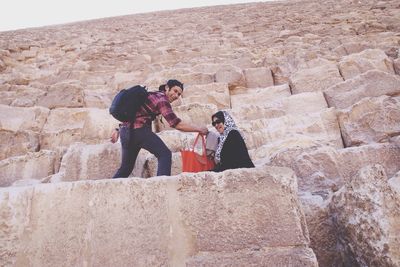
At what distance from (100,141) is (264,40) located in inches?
162

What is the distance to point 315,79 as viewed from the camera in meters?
4.38

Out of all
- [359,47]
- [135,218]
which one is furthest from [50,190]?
[359,47]

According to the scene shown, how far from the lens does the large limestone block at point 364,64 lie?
432 centimetres

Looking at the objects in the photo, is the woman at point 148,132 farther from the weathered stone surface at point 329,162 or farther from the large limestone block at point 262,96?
the large limestone block at point 262,96

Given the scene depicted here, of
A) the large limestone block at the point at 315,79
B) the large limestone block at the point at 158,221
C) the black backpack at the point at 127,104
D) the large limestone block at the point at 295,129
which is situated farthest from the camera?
the large limestone block at the point at 315,79

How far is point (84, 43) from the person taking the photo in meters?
7.94

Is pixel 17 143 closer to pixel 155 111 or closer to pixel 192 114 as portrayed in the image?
pixel 192 114

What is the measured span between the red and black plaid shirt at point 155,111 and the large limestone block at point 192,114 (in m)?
1.10

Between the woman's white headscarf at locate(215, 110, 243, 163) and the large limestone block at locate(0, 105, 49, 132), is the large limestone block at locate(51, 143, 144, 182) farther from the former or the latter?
the large limestone block at locate(0, 105, 49, 132)

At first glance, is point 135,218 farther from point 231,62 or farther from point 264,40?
point 264,40

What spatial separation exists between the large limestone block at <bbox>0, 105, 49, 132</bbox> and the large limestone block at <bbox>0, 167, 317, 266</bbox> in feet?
7.66

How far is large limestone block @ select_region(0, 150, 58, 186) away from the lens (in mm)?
3242

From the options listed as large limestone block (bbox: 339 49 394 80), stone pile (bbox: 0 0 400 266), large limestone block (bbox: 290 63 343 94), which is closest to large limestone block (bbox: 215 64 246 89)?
stone pile (bbox: 0 0 400 266)

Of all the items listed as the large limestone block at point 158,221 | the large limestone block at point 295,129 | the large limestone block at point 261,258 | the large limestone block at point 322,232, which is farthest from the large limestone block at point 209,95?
the large limestone block at point 261,258
